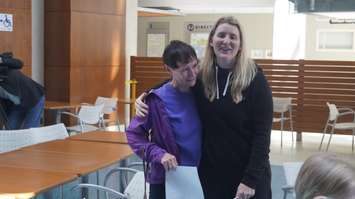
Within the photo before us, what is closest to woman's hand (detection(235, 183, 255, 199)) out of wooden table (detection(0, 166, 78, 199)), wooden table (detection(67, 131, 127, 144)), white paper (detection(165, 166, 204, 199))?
white paper (detection(165, 166, 204, 199))

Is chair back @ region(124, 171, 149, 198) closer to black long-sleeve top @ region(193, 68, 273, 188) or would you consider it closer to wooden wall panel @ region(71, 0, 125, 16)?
black long-sleeve top @ region(193, 68, 273, 188)

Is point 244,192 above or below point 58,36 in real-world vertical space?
below

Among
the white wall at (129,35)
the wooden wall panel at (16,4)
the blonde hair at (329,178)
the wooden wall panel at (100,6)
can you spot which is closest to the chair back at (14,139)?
the blonde hair at (329,178)

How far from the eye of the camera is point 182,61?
2156 millimetres

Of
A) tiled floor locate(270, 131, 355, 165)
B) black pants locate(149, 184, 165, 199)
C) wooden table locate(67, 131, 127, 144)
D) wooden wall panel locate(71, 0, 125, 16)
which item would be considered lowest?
tiled floor locate(270, 131, 355, 165)

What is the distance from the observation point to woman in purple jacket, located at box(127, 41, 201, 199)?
220cm

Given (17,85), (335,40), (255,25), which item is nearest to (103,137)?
(17,85)

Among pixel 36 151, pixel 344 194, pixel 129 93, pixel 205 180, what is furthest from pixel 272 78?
pixel 344 194

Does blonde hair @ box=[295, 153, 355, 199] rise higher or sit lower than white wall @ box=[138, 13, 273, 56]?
lower

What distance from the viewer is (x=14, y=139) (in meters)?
3.82

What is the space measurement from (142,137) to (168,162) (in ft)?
0.62

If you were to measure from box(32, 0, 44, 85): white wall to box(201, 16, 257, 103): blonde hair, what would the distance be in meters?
6.64

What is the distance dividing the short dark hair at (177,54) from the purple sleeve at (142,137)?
220 millimetres

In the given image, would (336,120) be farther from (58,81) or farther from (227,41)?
(227,41)
